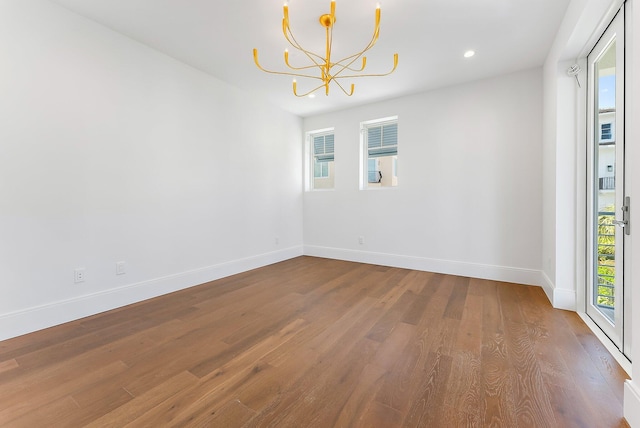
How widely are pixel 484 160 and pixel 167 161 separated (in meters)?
4.00

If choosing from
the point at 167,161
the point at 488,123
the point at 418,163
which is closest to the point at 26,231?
the point at 167,161

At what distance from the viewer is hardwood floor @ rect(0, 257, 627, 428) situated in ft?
4.35

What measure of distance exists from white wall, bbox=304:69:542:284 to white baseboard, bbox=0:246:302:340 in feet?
7.51

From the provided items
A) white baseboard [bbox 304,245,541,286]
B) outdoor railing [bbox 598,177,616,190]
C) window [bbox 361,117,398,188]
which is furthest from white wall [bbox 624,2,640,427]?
window [bbox 361,117,398,188]

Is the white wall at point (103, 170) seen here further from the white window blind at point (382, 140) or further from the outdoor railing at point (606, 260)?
the outdoor railing at point (606, 260)

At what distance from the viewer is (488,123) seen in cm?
357

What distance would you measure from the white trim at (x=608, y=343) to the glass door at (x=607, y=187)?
0.04m

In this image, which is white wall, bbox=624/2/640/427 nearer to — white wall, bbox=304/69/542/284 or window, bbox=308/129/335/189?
white wall, bbox=304/69/542/284

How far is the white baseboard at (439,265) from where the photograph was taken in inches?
133

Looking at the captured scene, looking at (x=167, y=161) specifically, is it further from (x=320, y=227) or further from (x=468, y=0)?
(x=468, y=0)

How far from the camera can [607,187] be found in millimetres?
2096

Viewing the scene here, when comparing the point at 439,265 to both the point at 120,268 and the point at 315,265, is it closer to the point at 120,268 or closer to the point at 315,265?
the point at 315,265

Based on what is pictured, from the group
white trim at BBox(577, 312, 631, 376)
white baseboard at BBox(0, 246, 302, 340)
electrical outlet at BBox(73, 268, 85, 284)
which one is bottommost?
white trim at BBox(577, 312, 631, 376)

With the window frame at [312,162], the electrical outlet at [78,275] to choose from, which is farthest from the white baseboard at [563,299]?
the electrical outlet at [78,275]
